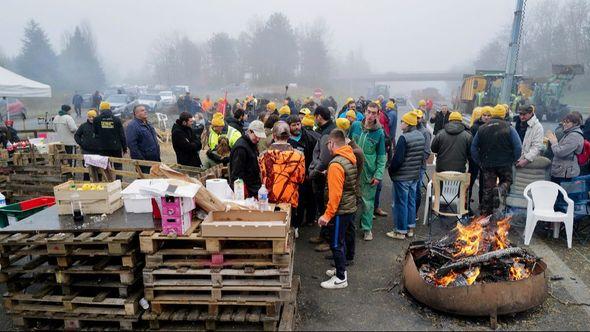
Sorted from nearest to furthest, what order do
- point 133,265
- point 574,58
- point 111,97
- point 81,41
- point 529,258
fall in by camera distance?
1. point 133,265
2. point 529,258
3. point 111,97
4. point 574,58
5. point 81,41

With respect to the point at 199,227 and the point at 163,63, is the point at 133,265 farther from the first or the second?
the point at 163,63

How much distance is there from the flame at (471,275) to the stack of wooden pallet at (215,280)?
6.45 feet

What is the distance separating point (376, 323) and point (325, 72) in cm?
7514

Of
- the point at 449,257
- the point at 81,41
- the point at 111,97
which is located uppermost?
the point at 81,41

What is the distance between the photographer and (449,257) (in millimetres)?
4566

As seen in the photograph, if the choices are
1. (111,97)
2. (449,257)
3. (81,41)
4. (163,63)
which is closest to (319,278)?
(449,257)

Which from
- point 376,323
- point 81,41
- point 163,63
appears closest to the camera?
point 376,323

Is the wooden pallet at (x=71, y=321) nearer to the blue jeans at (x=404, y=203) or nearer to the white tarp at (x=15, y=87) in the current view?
Answer: the blue jeans at (x=404, y=203)

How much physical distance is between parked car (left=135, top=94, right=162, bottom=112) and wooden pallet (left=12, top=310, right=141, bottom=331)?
81.2 ft

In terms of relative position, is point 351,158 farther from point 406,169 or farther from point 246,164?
point 406,169

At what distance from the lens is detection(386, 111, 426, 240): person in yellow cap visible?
6078mm

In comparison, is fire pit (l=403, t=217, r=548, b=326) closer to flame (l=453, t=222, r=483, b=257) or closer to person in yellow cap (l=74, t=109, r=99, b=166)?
flame (l=453, t=222, r=483, b=257)

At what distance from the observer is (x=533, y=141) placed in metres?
6.88

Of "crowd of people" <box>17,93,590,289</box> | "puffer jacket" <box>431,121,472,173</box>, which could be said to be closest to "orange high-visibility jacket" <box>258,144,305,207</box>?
"crowd of people" <box>17,93,590,289</box>
